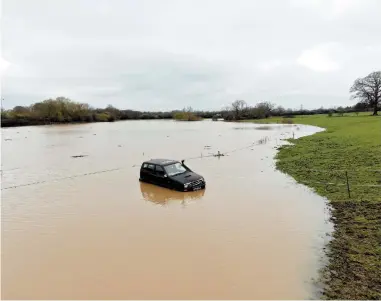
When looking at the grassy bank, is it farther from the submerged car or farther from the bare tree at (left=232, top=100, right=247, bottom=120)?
the bare tree at (left=232, top=100, right=247, bottom=120)

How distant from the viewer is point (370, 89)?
85.4 meters

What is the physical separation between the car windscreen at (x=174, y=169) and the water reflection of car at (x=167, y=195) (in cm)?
115

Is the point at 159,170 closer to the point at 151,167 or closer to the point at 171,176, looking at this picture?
the point at 151,167

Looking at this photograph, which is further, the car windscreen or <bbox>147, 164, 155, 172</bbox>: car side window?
<bbox>147, 164, 155, 172</bbox>: car side window

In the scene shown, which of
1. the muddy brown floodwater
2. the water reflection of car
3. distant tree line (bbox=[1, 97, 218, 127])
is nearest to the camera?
the muddy brown floodwater

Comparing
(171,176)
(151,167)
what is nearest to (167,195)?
(171,176)

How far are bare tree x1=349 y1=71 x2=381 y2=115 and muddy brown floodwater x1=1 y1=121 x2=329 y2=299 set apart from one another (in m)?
76.2

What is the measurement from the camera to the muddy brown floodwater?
340 inches

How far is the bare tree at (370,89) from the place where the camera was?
8356cm

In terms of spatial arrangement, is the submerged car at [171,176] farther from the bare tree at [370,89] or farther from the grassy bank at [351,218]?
the bare tree at [370,89]

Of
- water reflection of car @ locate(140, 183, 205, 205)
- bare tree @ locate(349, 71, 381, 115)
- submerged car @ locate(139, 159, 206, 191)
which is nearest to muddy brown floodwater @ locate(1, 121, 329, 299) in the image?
water reflection of car @ locate(140, 183, 205, 205)

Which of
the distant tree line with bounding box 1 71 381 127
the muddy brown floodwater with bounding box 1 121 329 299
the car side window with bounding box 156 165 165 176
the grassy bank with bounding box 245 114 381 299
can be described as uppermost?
the distant tree line with bounding box 1 71 381 127

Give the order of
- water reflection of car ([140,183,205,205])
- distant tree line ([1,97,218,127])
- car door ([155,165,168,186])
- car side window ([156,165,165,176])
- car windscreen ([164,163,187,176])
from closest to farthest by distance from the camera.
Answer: water reflection of car ([140,183,205,205]), car door ([155,165,168,186]), car windscreen ([164,163,187,176]), car side window ([156,165,165,176]), distant tree line ([1,97,218,127])

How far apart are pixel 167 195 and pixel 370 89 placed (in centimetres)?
8519
